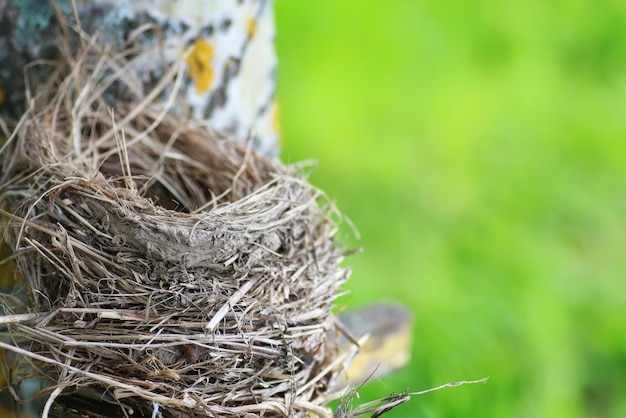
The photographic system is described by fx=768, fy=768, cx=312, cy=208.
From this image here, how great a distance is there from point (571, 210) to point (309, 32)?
1.18 meters

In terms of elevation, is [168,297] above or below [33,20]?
below

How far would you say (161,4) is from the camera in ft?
3.68

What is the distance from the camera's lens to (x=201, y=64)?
118 cm

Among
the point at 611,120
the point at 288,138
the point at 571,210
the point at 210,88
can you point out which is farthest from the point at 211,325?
the point at 611,120

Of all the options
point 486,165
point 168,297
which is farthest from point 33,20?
point 486,165

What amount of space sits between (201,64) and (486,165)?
6.03 feet

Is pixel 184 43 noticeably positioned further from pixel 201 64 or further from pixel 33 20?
pixel 33 20

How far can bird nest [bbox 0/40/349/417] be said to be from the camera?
0.76m

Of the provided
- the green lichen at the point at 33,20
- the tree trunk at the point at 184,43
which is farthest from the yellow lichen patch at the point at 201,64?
the green lichen at the point at 33,20

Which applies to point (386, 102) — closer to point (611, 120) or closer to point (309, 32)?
point (309, 32)

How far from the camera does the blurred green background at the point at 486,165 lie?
236cm

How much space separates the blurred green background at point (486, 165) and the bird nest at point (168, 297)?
3.95 ft

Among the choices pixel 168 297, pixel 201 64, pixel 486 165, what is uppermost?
pixel 201 64

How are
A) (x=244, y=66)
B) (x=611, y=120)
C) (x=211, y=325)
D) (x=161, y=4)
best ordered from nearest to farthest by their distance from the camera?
(x=211, y=325) → (x=161, y=4) → (x=244, y=66) → (x=611, y=120)
